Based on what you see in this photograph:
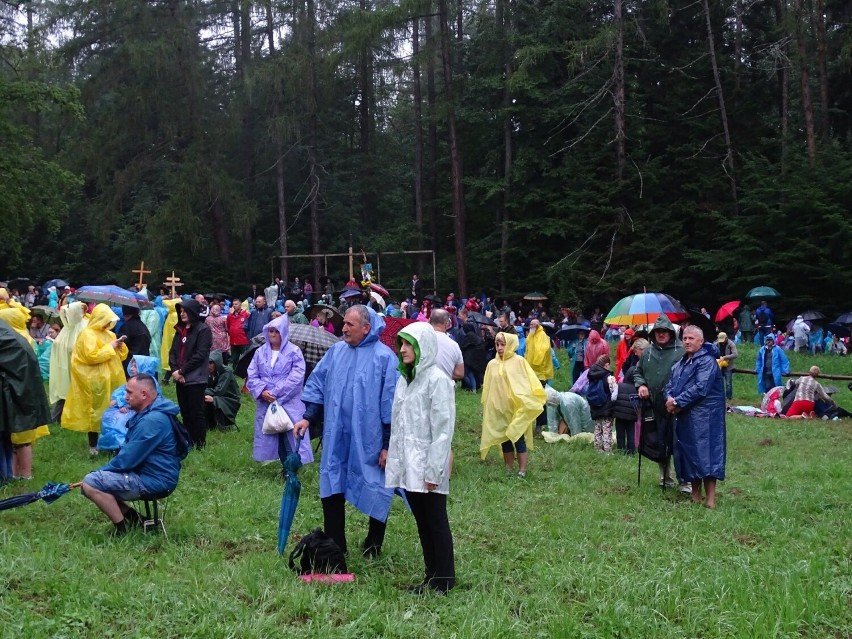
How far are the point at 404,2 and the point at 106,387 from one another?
2453 cm

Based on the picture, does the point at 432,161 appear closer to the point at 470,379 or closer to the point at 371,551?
the point at 470,379

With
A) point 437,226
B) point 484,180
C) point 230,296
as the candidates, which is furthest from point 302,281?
point 484,180

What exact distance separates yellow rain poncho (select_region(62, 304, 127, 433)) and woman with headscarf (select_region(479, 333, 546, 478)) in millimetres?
4144

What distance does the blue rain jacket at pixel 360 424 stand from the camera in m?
5.52

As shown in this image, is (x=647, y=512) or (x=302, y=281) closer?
(x=647, y=512)

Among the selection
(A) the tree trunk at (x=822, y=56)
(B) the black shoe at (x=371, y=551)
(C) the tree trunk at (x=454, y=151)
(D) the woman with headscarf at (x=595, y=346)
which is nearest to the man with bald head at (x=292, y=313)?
(D) the woman with headscarf at (x=595, y=346)

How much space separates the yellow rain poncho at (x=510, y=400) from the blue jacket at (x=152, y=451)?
3.96 m

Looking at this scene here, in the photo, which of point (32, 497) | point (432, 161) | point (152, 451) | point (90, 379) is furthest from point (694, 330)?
point (432, 161)

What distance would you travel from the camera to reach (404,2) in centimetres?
3041

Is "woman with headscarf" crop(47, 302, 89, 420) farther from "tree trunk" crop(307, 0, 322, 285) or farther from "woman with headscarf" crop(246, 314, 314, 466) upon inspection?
"tree trunk" crop(307, 0, 322, 285)

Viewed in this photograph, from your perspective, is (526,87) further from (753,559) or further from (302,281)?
(753,559)

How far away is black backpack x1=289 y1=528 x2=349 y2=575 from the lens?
17.7ft

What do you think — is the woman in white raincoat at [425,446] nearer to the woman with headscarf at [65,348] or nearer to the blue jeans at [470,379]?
the woman with headscarf at [65,348]

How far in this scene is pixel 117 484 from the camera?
19.5 ft
